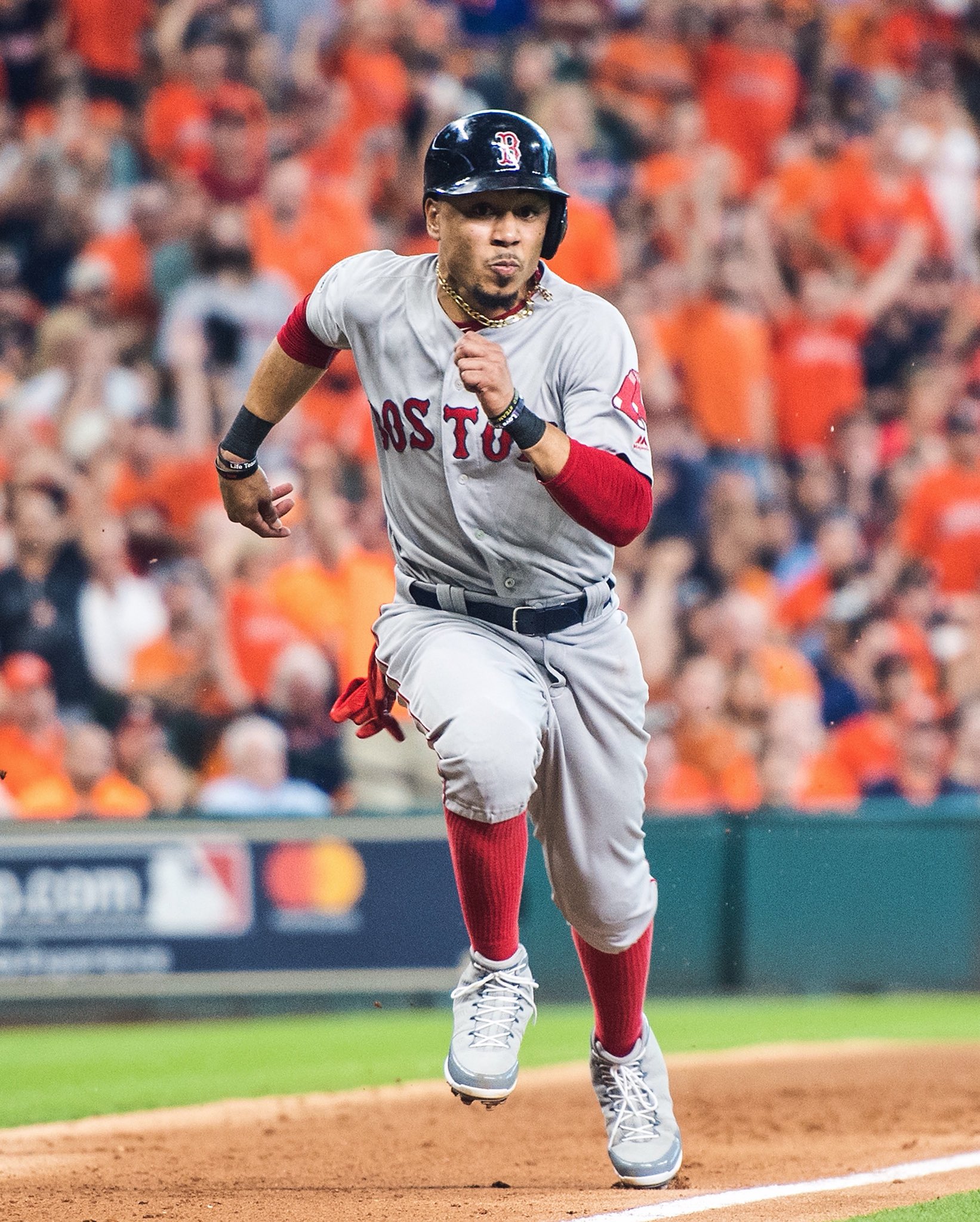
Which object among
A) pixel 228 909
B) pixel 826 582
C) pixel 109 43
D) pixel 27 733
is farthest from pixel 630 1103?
pixel 109 43

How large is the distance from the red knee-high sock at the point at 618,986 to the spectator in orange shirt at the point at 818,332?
19.6ft

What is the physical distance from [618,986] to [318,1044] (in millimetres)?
3127

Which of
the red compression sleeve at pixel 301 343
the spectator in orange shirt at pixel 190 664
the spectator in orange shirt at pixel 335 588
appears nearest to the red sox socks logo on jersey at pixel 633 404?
the red compression sleeve at pixel 301 343

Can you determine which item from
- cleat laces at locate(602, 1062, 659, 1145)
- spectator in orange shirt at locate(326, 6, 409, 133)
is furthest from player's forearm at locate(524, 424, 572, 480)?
spectator in orange shirt at locate(326, 6, 409, 133)

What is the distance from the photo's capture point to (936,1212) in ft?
11.7

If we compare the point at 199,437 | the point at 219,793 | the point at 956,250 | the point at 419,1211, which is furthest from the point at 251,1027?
the point at 956,250

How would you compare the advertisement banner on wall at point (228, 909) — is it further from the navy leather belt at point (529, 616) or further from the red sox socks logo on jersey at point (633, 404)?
the red sox socks logo on jersey at point (633, 404)

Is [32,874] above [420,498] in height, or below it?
below

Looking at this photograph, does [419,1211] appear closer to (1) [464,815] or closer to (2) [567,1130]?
(1) [464,815]

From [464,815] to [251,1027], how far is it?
158 inches

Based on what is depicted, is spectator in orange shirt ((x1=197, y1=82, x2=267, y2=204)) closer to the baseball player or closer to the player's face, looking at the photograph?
the baseball player

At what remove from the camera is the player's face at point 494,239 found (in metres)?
3.49

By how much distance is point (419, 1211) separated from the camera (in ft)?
11.9

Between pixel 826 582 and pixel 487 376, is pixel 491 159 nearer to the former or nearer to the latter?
pixel 487 376
